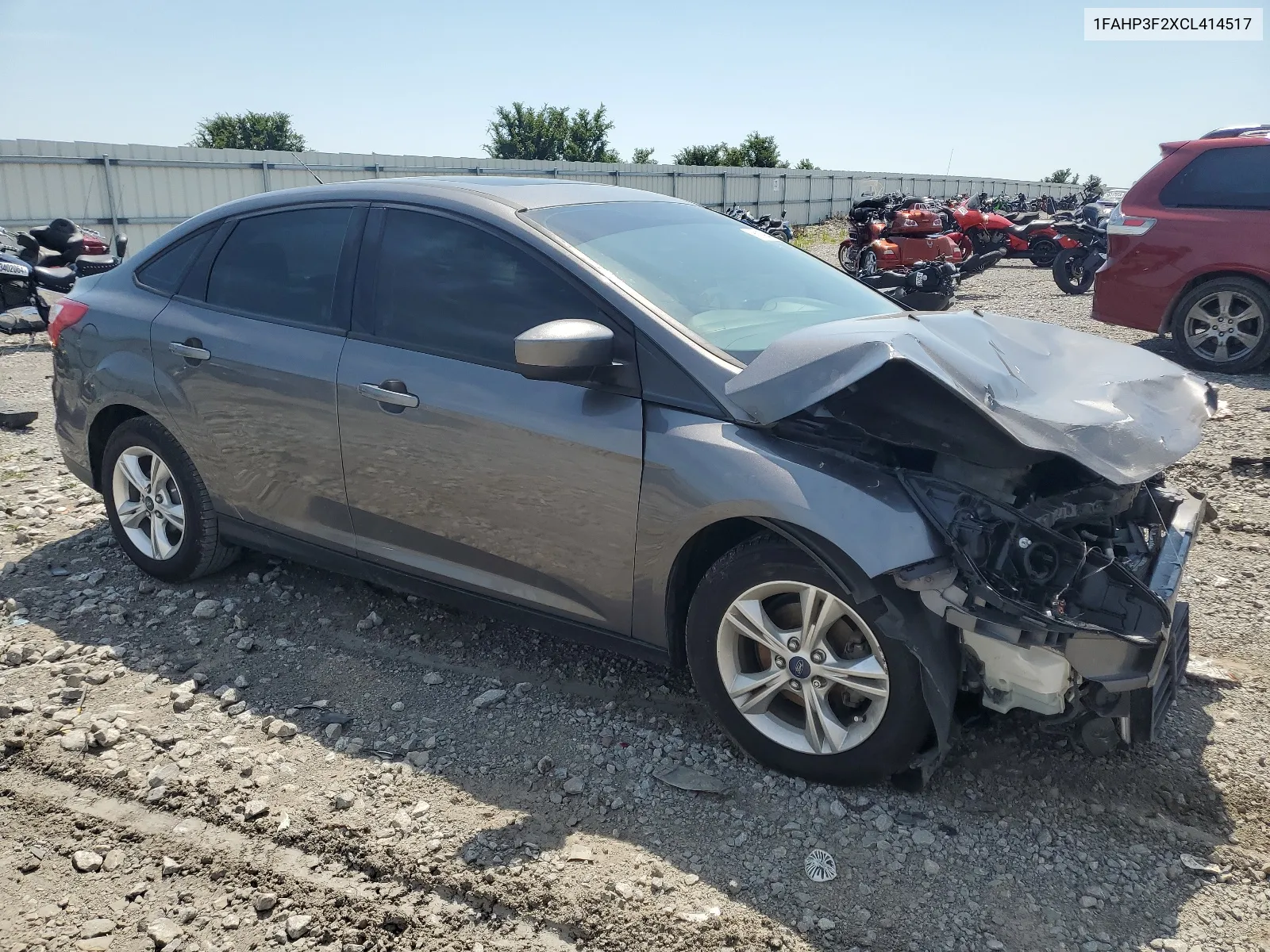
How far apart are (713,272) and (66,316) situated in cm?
316

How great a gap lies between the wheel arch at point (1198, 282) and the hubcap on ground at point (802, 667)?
24.0ft

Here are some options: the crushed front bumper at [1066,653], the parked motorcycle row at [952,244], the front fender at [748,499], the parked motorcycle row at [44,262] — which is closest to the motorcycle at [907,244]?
the parked motorcycle row at [952,244]

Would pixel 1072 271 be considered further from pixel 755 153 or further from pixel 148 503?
pixel 755 153

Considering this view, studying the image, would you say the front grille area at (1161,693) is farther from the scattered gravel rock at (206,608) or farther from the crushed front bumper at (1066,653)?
the scattered gravel rock at (206,608)

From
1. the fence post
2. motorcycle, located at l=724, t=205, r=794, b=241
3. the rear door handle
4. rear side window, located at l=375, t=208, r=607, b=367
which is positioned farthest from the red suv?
the fence post

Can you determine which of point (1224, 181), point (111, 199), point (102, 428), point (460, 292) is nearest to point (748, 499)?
point (460, 292)

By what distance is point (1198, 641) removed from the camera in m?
3.93

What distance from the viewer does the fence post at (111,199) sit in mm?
17766

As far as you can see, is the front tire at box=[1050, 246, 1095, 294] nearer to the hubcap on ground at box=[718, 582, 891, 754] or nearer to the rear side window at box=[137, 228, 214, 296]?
the rear side window at box=[137, 228, 214, 296]

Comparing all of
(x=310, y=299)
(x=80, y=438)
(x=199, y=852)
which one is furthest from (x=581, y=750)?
(x=80, y=438)

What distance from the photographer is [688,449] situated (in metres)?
3.05

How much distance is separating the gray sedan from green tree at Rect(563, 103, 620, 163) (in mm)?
57443

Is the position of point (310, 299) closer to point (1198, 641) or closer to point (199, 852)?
point (199, 852)

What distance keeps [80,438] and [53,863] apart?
2.51 metres
